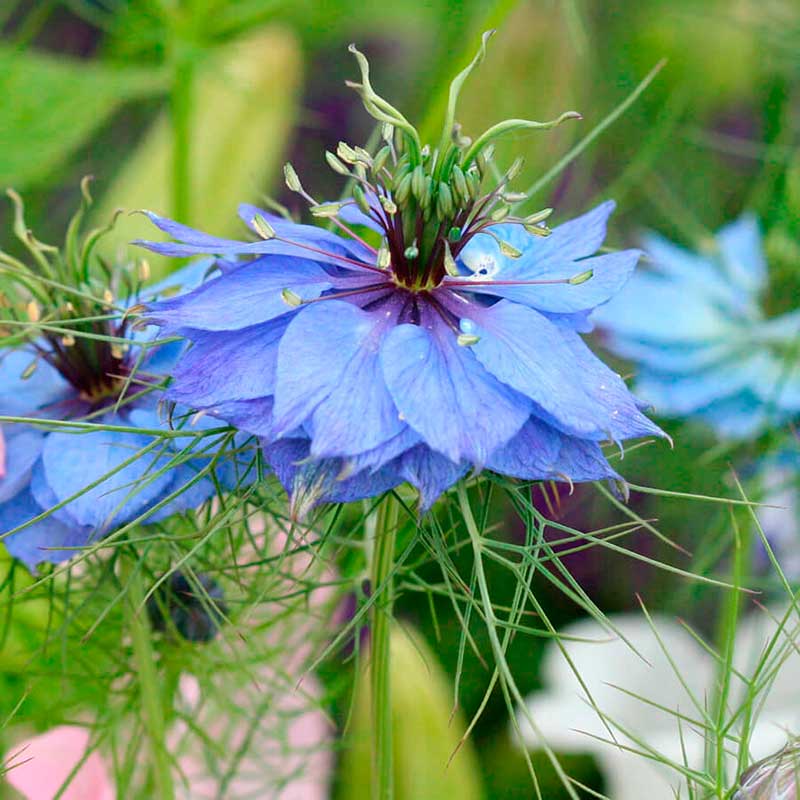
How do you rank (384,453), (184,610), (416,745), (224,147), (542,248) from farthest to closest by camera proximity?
1. (224,147)
2. (416,745)
3. (184,610)
4. (542,248)
5. (384,453)

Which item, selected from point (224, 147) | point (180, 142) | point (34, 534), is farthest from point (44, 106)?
point (34, 534)

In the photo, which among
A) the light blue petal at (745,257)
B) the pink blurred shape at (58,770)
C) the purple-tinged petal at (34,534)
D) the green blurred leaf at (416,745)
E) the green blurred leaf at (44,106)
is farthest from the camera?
the light blue petal at (745,257)

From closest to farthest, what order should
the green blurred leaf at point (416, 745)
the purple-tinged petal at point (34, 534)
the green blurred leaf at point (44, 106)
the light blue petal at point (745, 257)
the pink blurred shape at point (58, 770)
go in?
the purple-tinged petal at point (34, 534), the pink blurred shape at point (58, 770), the green blurred leaf at point (416, 745), the green blurred leaf at point (44, 106), the light blue petal at point (745, 257)

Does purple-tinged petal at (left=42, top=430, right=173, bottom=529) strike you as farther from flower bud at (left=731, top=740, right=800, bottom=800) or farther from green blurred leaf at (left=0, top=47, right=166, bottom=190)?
green blurred leaf at (left=0, top=47, right=166, bottom=190)

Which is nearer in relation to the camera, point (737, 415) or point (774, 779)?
point (774, 779)

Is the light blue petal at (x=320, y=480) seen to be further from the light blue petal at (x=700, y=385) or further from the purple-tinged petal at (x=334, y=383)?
the light blue petal at (x=700, y=385)

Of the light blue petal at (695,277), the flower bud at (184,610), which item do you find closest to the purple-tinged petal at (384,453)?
the flower bud at (184,610)

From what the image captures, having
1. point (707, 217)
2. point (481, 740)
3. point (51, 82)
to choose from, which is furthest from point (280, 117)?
point (481, 740)

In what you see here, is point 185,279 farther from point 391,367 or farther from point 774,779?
point 774,779
